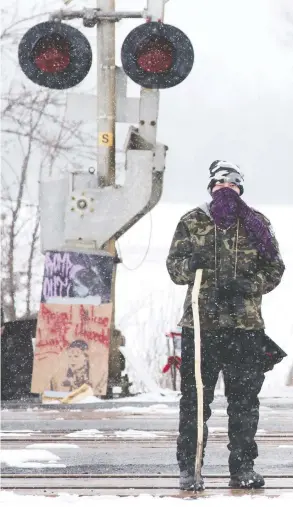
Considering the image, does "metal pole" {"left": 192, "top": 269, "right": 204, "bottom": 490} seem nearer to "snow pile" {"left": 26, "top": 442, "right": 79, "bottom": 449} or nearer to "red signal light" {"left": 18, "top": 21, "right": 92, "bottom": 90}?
"snow pile" {"left": 26, "top": 442, "right": 79, "bottom": 449}

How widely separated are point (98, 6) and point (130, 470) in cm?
768

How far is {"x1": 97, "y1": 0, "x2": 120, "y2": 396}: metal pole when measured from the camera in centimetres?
1405

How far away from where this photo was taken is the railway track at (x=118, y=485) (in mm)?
6348

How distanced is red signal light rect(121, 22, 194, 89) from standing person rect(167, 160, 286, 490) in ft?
15.1

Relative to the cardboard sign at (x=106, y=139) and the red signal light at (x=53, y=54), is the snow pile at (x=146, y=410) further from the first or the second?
the red signal light at (x=53, y=54)

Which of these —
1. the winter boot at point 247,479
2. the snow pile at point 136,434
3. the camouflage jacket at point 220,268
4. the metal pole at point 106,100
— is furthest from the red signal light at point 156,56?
the winter boot at point 247,479

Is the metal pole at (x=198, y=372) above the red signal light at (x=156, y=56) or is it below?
below

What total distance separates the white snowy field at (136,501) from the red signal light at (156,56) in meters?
5.72

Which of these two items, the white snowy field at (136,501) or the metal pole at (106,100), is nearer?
the white snowy field at (136,501)

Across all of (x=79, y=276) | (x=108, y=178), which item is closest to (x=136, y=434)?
(x=79, y=276)

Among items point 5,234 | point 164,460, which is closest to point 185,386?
point 164,460

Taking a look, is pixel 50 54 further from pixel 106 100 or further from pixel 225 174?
pixel 225 174

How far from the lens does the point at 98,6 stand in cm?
1400

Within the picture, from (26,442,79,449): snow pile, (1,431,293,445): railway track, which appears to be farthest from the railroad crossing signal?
(26,442,79,449): snow pile
